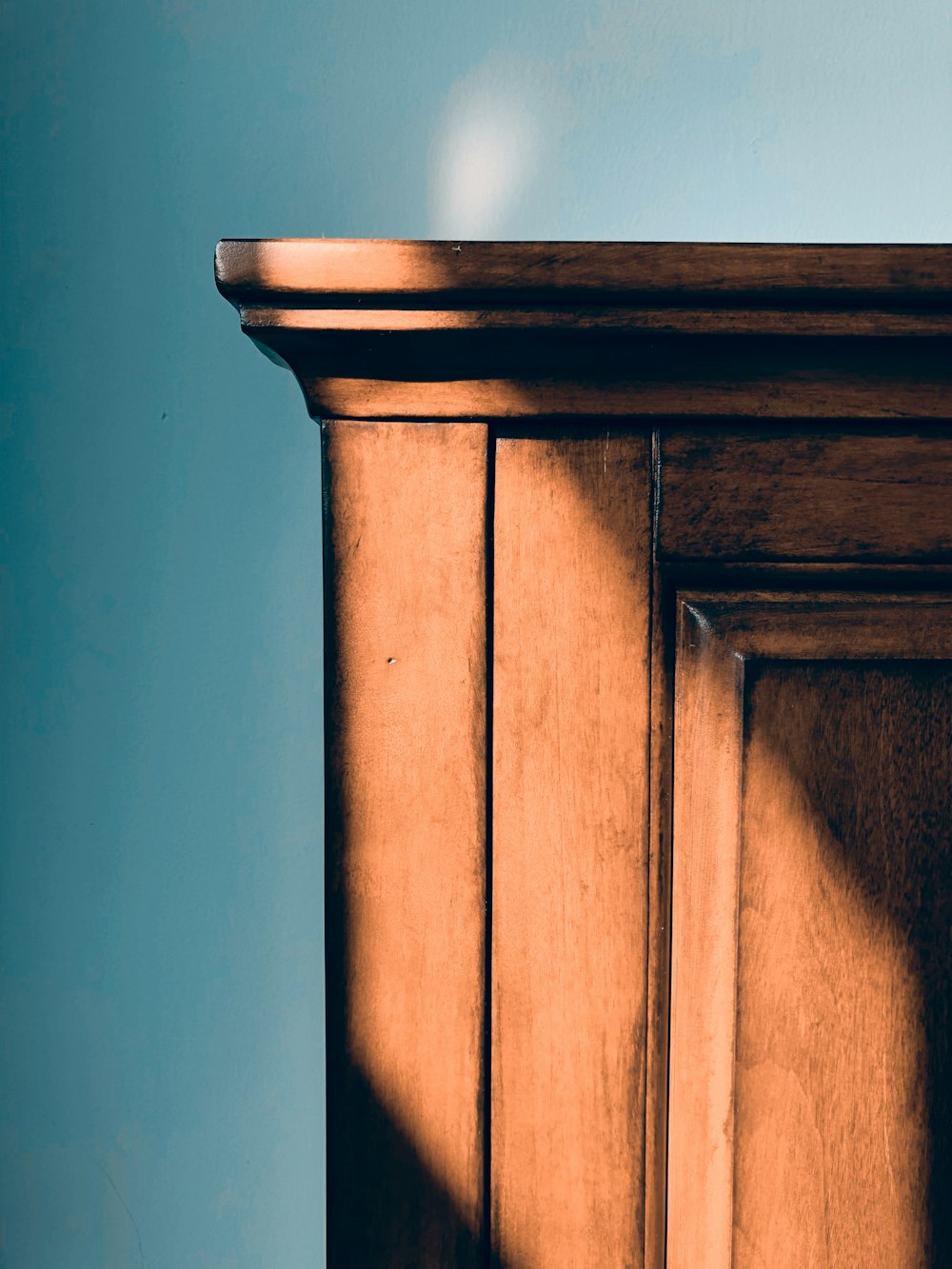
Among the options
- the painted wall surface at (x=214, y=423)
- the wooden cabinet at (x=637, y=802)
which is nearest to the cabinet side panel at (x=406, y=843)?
the wooden cabinet at (x=637, y=802)

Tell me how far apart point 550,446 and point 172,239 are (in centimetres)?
47

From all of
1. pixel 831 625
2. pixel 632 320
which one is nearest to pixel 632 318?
pixel 632 320

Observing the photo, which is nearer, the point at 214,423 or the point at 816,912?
the point at 816,912

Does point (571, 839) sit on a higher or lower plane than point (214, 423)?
lower

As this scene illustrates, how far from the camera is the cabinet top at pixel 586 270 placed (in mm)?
293

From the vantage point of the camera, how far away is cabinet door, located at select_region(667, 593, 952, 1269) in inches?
12.8

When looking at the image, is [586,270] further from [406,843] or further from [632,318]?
[406,843]

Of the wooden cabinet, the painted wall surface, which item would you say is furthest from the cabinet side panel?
the painted wall surface

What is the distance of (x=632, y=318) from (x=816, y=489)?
3.9 inches

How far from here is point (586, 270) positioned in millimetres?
296

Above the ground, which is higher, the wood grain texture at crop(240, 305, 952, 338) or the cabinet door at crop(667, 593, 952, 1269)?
the wood grain texture at crop(240, 305, 952, 338)

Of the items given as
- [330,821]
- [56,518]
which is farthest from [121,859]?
[330,821]

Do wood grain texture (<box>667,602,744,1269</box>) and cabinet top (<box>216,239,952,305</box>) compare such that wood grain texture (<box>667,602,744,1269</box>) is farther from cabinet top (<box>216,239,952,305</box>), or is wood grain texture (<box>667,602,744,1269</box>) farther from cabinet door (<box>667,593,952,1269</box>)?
cabinet top (<box>216,239,952,305</box>)

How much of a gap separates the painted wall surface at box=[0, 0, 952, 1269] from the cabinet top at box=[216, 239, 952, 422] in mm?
351
